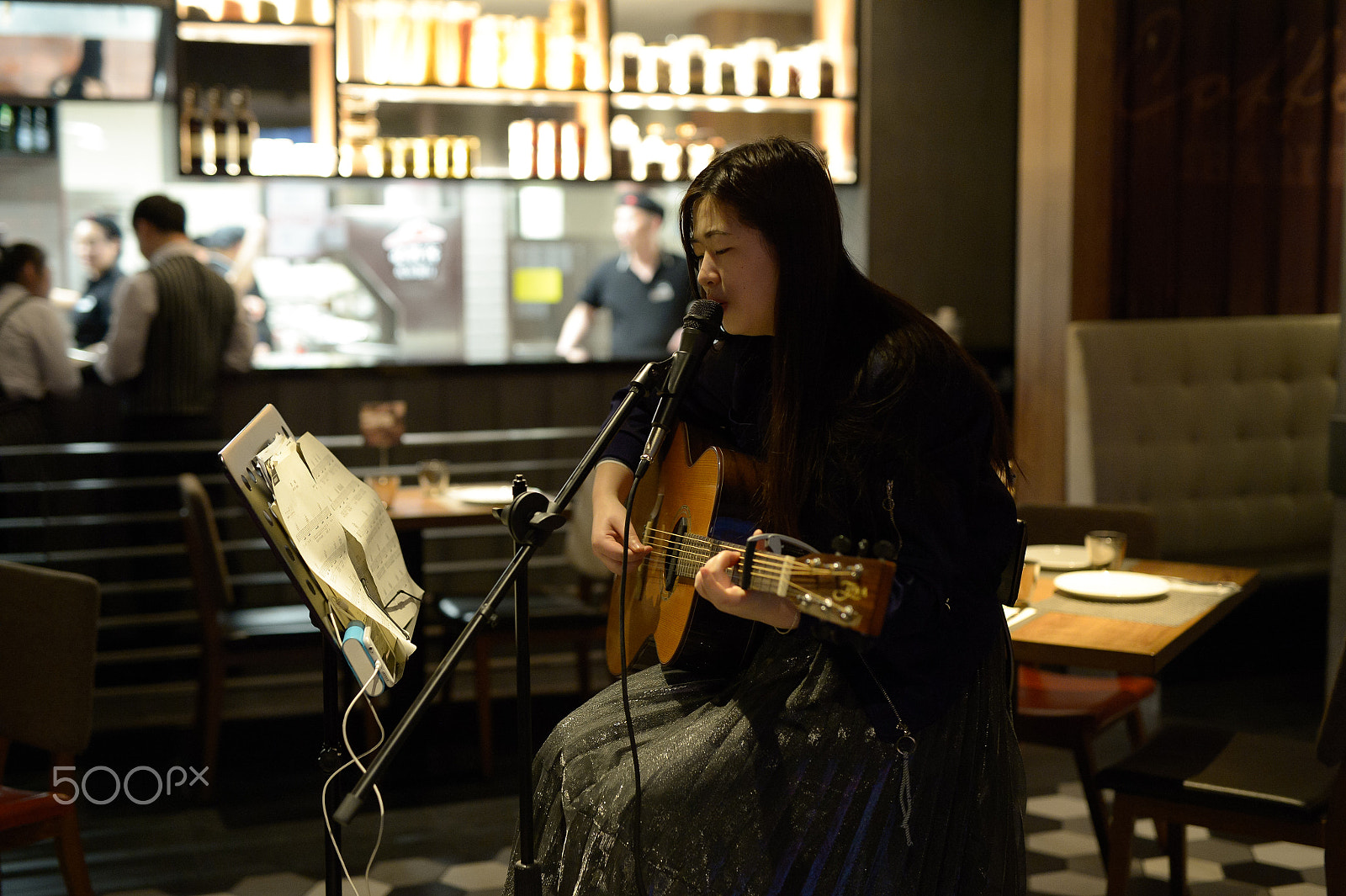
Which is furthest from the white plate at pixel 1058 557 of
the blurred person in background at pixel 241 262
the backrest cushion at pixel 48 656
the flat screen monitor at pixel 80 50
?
the flat screen monitor at pixel 80 50

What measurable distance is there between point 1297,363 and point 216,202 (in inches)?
201

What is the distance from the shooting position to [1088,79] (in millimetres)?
4531

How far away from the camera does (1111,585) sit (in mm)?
2547

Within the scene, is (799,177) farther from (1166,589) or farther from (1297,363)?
(1297,363)

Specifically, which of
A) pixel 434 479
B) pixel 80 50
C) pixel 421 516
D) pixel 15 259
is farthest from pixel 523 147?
pixel 421 516

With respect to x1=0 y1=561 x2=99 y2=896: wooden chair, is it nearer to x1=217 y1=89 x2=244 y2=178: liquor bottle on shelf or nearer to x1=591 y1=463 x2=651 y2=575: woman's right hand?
x1=591 y1=463 x2=651 y2=575: woman's right hand

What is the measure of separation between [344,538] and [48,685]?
2.90ft

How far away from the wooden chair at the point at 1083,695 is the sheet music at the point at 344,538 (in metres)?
1.32

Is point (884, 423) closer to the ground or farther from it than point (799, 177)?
closer to the ground

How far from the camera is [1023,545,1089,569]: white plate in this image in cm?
278

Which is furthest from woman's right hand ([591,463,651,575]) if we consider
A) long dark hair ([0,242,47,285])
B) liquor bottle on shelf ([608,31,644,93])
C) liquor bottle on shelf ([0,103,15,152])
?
liquor bottle on shelf ([0,103,15,152])

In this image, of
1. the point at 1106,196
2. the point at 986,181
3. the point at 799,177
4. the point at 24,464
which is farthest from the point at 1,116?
the point at 799,177

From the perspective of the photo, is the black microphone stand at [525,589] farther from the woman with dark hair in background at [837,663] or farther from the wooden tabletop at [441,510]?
the wooden tabletop at [441,510]

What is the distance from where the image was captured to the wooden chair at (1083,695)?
279 cm
